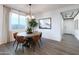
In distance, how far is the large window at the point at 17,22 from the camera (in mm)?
1961

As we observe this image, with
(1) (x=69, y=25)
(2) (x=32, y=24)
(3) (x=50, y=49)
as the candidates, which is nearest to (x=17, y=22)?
(2) (x=32, y=24)

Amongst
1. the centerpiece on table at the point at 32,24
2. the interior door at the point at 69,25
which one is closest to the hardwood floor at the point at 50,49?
the interior door at the point at 69,25

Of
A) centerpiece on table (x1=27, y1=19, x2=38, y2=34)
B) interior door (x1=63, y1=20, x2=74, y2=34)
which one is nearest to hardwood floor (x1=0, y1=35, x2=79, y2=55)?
interior door (x1=63, y1=20, x2=74, y2=34)

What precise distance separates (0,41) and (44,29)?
48.7 inches

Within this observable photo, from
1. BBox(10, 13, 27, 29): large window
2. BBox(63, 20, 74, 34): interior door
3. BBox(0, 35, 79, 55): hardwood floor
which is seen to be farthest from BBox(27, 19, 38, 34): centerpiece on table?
BBox(63, 20, 74, 34): interior door

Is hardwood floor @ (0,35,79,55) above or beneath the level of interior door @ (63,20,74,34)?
beneath

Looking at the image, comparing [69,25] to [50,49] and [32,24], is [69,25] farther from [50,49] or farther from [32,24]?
[32,24]

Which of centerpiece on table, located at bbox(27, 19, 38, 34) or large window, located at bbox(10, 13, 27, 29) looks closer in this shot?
large window, located at bbox(10, 13, 27, 29)

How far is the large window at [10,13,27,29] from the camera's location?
6.43 feet

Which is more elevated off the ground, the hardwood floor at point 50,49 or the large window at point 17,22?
the large window at point 17,22

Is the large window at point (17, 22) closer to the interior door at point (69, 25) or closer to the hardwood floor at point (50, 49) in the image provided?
the hardwood floor at point (50, 49)

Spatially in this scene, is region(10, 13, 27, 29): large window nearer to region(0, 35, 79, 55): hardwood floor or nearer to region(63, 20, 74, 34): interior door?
region(0, 35, 79, 55): hardwood floor

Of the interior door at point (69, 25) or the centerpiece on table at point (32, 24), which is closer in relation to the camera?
the interior door at point (69, 25)
